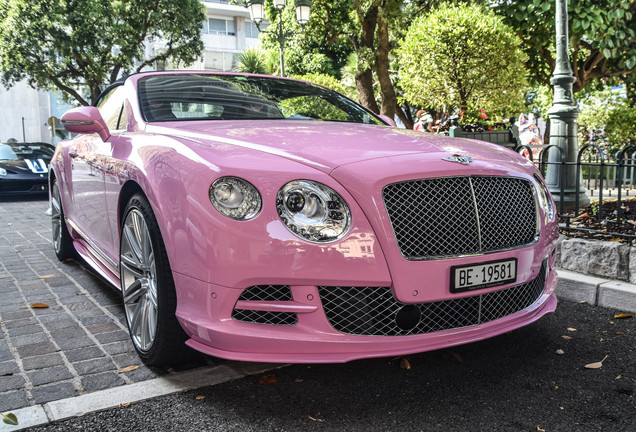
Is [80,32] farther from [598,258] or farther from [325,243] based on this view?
[325,243]

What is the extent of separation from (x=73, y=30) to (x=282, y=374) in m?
22.6

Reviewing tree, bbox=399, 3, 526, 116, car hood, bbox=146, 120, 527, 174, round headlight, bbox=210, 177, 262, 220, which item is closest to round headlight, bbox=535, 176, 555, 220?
car hood, bbox=146, 120, 527, 174

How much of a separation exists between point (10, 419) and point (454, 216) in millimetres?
1987

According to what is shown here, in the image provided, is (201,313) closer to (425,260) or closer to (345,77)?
(425,260)

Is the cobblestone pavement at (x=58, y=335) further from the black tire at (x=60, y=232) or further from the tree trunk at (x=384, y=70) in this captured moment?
the tree trunk at (x=384, y=70)

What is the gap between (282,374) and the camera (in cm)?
285

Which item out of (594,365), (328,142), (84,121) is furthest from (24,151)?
(594,365)

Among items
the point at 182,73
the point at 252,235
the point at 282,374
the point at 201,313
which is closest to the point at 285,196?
the point at 252,235

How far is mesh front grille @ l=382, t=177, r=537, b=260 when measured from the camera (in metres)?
2.45

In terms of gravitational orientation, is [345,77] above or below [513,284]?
above

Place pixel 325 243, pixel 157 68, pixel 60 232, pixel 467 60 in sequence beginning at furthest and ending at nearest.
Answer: pixel 157 68 → pixel 467 60 → pixel 60 232 → pixel 325 243

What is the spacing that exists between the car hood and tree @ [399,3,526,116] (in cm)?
851

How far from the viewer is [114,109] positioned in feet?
13.5

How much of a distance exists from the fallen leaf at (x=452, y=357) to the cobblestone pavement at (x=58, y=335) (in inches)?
46.1
